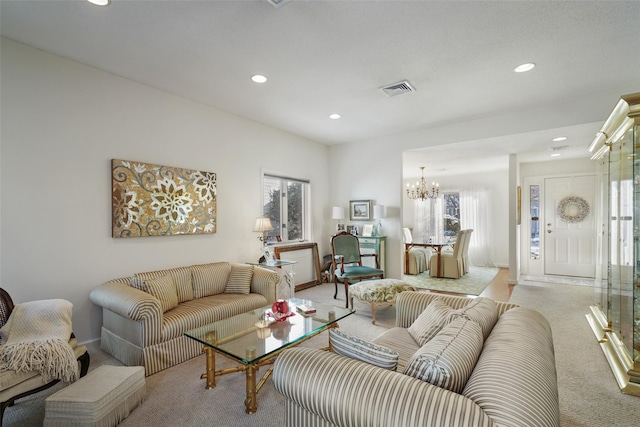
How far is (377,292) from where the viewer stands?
3.59 meters

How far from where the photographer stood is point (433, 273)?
6418mm

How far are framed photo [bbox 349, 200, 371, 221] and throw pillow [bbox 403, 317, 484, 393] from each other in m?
4.13

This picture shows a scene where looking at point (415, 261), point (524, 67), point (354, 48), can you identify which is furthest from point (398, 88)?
point (415, 261)

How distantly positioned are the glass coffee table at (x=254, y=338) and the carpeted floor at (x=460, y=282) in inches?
132

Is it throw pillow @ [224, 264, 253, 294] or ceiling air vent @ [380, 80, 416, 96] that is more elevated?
ceiling air vent @ [380, 80, 416, 96]

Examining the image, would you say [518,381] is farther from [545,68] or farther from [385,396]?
[545,68]

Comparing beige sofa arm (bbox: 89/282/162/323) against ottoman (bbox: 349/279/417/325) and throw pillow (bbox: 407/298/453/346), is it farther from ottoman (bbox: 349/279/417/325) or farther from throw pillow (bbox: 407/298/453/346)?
ottoman (bbox: 349/279/417/325)

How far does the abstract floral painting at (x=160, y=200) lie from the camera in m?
3.07

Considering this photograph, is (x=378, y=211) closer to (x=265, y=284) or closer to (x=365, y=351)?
(x=265, y=284)

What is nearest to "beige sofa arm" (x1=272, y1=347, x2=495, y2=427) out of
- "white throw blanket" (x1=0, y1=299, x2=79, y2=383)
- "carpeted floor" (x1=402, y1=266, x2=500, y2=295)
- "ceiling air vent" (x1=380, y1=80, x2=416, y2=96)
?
"white throw blanket" (x1=0, y1=299, x2=79, y2=383)

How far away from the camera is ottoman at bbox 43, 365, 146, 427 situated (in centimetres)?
167

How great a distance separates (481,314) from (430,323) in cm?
32

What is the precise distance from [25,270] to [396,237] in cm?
472

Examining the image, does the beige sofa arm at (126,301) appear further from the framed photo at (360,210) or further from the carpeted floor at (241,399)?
the framed photo at (360,210)
